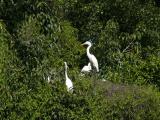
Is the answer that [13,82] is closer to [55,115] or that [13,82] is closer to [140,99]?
[55,115]

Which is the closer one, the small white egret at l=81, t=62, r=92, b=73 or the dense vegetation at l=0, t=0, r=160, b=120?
the dense vegetation at l=0, t=0, r=160, b=120

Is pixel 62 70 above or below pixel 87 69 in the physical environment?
above

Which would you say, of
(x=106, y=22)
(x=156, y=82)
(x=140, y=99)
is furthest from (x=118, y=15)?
(x=140, y=99)

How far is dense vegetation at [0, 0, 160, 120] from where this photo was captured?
48.6ft

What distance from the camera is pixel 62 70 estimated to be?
17141 millimetres

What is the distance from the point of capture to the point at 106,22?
20828mm

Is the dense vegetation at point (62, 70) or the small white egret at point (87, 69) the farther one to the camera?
the small white egret at point (87, 69)

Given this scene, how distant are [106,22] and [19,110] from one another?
6874mm

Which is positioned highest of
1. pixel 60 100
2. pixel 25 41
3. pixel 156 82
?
pixel 25 41

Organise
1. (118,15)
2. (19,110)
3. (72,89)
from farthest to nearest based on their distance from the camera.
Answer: (118,15)
(72,89)
(19,110)

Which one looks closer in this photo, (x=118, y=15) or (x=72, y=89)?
(x=72, y=89)

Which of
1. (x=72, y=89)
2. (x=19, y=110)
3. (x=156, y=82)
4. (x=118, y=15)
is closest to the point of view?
(x=19, y=110)

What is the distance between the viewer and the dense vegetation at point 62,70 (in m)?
14.8

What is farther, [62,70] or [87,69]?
[87,69]
